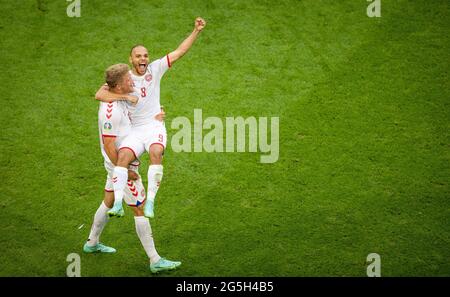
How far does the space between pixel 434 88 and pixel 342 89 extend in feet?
4.07

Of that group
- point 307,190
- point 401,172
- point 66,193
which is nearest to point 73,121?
point 66,193

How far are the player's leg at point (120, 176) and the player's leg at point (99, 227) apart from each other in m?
0.40

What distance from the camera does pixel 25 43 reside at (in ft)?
30.3

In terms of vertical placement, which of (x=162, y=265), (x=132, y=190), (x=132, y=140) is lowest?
(x=162, y=265)

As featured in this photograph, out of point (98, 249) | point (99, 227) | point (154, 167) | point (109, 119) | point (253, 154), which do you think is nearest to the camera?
point (109, 119)

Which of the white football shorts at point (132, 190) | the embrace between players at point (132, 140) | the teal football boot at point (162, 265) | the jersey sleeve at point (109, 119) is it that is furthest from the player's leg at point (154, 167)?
the teal football boot at point (162, 265)

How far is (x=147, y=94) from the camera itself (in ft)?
A: 20.4

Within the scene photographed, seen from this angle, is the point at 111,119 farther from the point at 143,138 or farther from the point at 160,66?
the point at 160,66

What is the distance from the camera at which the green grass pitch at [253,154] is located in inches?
255

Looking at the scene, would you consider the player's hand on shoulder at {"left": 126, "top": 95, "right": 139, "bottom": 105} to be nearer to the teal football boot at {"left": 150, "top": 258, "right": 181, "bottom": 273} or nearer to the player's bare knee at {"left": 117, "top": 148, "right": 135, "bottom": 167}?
the player's bare knee at {"left": 117, "top": 148, "right": 135, "bottom": 167}

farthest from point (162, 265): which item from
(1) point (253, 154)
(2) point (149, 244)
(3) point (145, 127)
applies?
(1) point (253, 154)

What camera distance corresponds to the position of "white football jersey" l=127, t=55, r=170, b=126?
6176mm

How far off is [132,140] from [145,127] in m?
0.28

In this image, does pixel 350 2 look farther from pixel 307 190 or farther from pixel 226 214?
pixel 226 214
